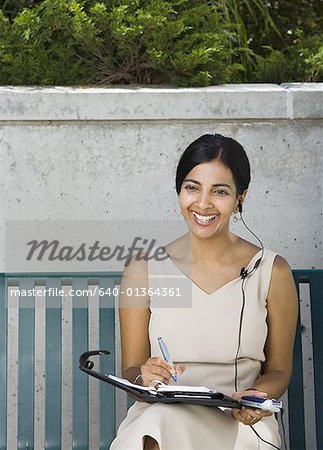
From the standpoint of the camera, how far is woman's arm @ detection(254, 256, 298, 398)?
390cm

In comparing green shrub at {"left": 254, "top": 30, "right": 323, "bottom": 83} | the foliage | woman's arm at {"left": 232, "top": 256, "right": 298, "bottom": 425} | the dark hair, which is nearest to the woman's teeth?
the dark hair

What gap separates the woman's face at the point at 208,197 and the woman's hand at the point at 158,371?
528 mm

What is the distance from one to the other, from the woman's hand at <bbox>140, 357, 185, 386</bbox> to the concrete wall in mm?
1025

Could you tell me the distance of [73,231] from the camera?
15.0ft

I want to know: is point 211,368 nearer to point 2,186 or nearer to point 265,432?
point 265,432

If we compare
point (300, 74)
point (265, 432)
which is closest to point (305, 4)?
Answer: point (300, 74)

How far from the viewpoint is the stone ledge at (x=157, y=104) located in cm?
454

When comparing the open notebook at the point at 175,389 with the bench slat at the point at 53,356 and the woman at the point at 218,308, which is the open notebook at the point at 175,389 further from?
the bench slat at the point at 53,356

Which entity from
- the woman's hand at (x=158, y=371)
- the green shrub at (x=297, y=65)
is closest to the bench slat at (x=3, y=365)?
the woman's hand at (x=158, y=371)

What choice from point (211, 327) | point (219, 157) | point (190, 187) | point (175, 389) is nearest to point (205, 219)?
point (190, 187)

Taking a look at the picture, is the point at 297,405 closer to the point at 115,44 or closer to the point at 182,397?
the point at 182,397

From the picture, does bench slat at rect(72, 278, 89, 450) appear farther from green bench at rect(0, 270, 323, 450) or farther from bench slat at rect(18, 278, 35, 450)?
bench slat at rect(18, 278, 35, 450)

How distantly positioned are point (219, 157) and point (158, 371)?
808 millimetres

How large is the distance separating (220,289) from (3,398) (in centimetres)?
97
